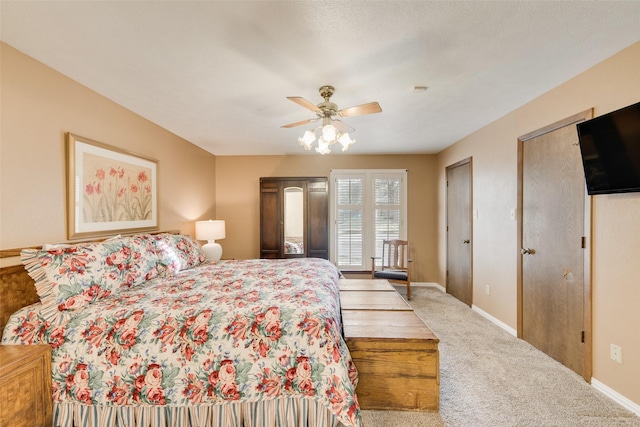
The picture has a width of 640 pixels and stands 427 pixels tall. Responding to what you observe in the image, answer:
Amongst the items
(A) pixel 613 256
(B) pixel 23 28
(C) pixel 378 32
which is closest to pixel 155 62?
(B) pixel 23 28

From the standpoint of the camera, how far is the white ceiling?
4.89 feet

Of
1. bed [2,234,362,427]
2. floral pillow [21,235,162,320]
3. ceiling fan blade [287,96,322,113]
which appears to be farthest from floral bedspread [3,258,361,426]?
ceiling fan blade [287,96,322,113]

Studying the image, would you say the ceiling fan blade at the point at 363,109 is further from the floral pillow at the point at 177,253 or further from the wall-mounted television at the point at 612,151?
the floral pillow at the point at 177,253

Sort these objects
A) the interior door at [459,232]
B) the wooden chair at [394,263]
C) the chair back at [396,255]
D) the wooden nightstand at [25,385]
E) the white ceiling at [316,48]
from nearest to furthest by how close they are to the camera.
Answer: the wooden nightstand at [25,385] < the white ceiling at [316,48] < the interior door at [459,232] < the wooden chair at [394,263] < the chair back at [396,255]

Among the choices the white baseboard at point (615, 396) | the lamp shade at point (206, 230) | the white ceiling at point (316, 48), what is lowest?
the white baseboard at point (615, 396)

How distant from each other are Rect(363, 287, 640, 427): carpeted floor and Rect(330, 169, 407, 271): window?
85.7 inches

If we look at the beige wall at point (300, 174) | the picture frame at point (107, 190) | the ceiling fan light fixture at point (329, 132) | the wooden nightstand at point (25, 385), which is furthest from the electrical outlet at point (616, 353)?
the picture frame at point (107, 190)

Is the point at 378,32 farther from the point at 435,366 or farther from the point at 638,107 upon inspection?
the point at 435,366

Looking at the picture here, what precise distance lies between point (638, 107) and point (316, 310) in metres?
2.30

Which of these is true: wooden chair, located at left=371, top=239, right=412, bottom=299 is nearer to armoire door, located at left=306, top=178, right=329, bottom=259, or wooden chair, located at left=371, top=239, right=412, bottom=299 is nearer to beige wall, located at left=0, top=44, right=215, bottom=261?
armoire door, located at left=306, top=178, right=329, bottom=259

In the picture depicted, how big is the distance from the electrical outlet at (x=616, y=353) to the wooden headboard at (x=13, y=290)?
3986 mm

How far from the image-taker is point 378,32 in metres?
1.65

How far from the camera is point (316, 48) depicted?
70.9 inches

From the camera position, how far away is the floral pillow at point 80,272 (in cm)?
162
